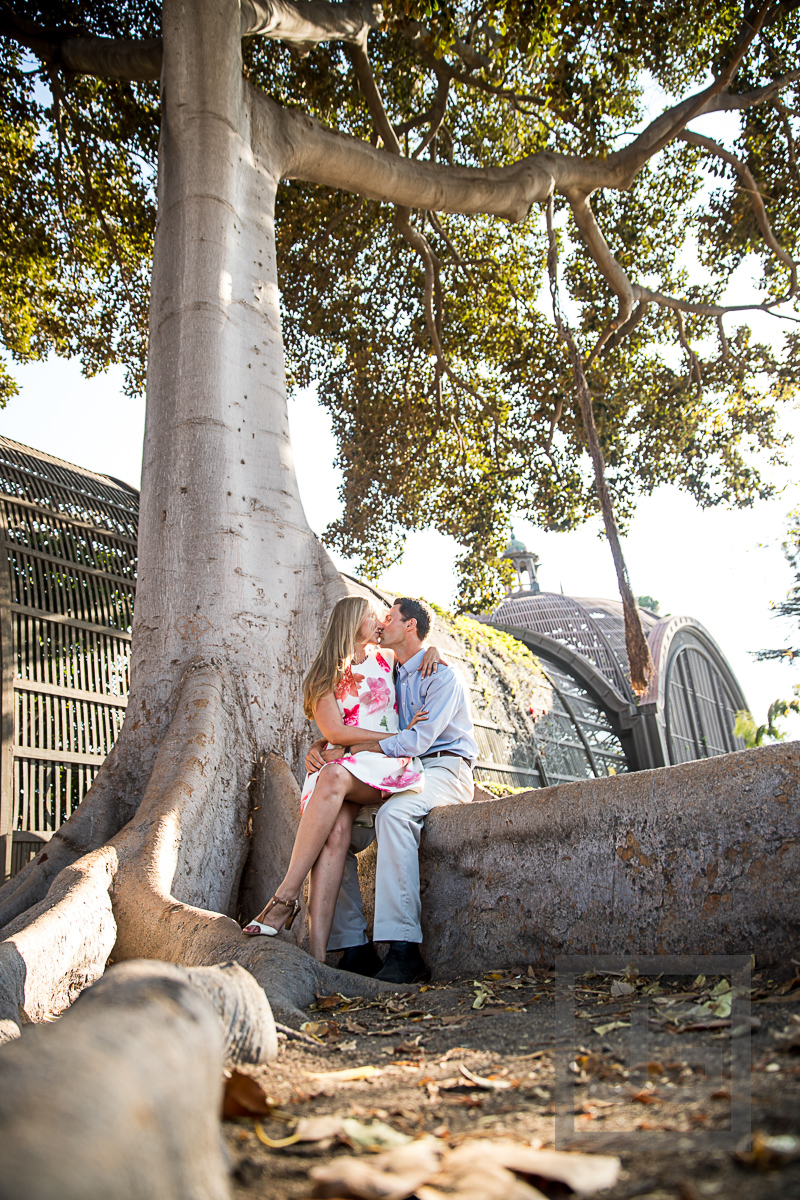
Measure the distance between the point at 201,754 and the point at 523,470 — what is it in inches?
283

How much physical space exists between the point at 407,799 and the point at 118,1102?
7.69 ft

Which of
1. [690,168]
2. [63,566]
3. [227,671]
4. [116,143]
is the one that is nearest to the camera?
[227,671]

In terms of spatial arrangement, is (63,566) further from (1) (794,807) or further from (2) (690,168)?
(2) (690,168)

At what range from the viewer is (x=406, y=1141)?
4.18 feet

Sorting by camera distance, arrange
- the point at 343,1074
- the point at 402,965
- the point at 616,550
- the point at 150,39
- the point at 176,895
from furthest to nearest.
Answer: the point at 616,550 → the point at 150,39 → the point at 176,895 → the point at 402,965 → the point at 343,1074

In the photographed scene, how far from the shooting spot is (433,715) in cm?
346

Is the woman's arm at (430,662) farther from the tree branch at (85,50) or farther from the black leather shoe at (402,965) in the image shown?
the tree branch at (85,50)

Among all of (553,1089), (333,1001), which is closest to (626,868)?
(333,1001)

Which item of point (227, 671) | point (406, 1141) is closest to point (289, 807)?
point (227, 671)

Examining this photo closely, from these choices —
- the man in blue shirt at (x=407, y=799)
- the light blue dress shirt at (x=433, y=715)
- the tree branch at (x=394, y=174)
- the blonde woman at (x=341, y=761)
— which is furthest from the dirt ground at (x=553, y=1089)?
the tree branch at (x=394, y=174)

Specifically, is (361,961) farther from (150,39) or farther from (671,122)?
(671,122)

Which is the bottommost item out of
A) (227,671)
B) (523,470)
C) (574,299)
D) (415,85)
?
(227,671)

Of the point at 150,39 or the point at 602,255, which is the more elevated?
the point at 150,39

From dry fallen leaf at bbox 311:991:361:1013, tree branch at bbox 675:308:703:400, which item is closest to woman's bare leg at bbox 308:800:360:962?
dry fallen leaf at bbox 311:991:361:1013
